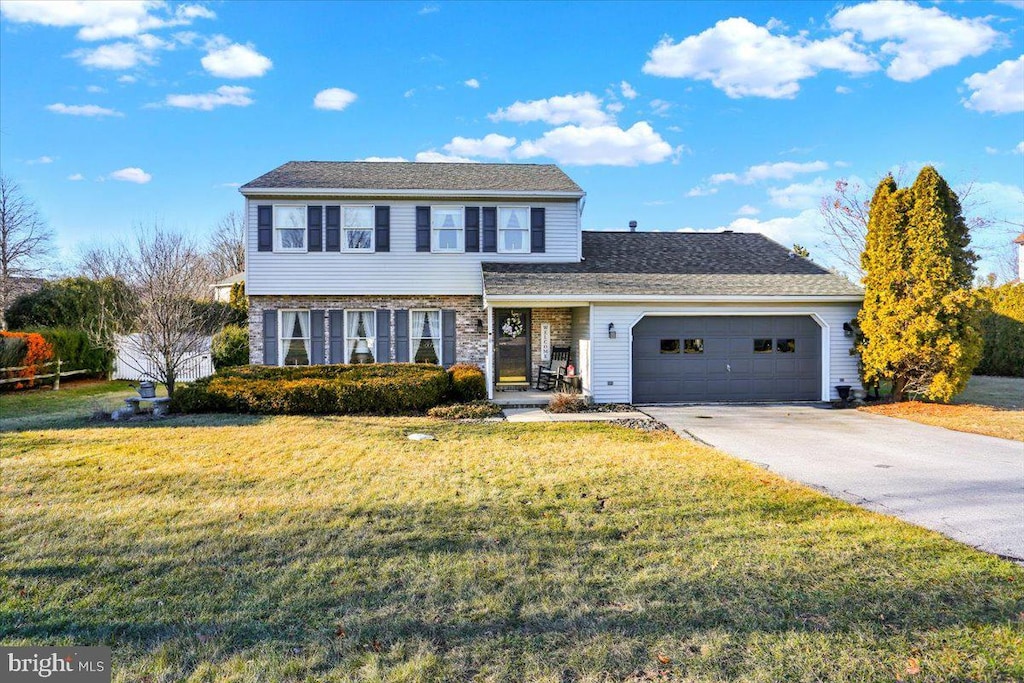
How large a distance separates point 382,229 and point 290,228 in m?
2.49

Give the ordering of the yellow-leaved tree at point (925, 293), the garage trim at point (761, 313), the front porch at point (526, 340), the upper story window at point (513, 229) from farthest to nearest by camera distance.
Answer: the front porch at point (526, 340) → the upper story window at point (513, 229) → the garage trim at point (761, 313) → the yellow-leaved tree at point (925, 293)

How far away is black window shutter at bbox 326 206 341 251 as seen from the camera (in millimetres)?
15320

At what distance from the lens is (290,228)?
15297 mm

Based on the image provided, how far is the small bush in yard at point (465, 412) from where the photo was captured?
1180cm

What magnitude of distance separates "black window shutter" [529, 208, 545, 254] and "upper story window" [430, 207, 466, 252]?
6.29 feet

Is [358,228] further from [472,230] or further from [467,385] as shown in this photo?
[467,385]

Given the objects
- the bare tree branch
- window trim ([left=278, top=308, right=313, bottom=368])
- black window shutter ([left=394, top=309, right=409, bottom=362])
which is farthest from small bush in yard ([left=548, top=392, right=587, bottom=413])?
the bare tree branch

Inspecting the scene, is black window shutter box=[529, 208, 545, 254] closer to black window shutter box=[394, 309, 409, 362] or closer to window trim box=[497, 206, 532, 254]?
window trim box=[497, 206, 532, 254]

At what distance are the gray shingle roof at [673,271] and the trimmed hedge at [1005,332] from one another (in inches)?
376

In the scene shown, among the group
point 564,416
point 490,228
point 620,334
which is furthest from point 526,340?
point 564,416

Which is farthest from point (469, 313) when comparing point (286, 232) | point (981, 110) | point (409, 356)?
point (981, 110)

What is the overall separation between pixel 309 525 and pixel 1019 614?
5.28 meters

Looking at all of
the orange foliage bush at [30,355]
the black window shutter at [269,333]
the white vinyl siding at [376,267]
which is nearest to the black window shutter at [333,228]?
the white vinyl siding at [376,267]

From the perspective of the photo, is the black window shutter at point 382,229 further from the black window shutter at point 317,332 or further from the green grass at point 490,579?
the green grass at point 490,579
